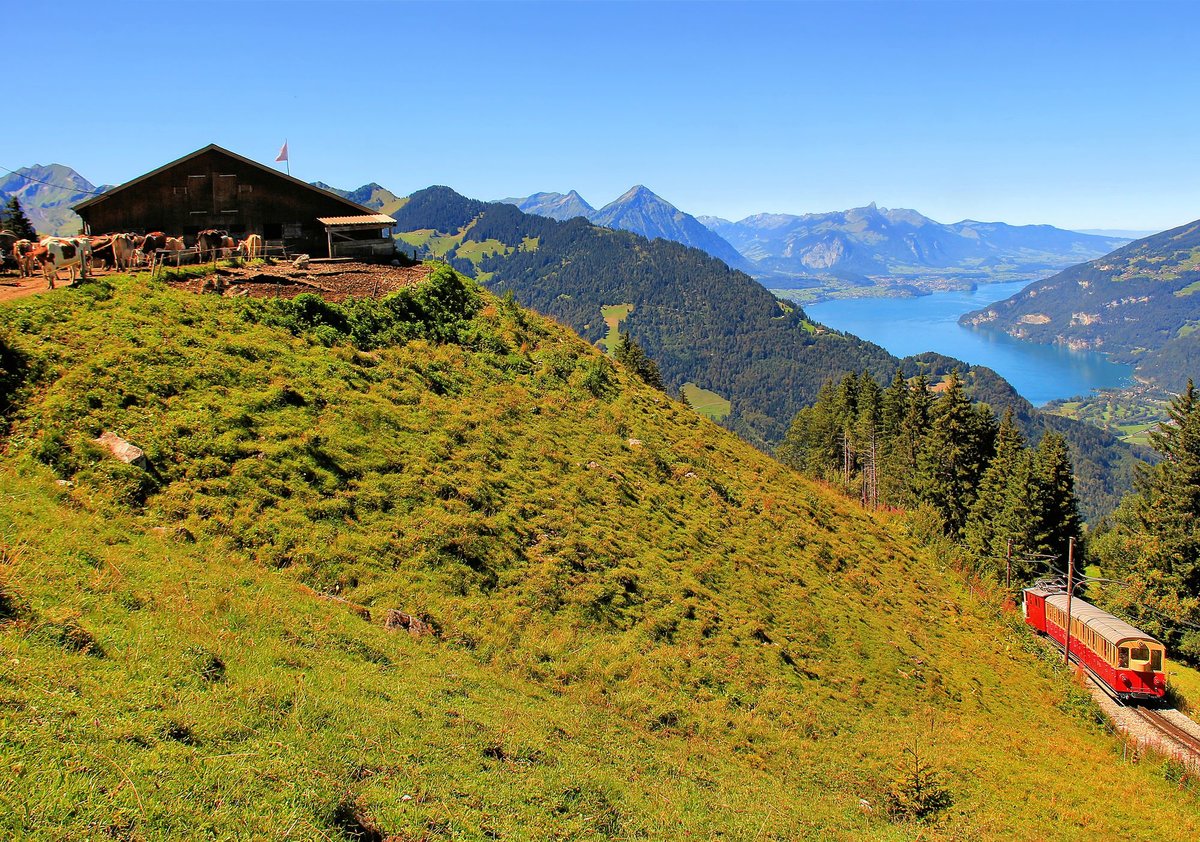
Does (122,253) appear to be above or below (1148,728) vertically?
above

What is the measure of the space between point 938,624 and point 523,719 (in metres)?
22.6

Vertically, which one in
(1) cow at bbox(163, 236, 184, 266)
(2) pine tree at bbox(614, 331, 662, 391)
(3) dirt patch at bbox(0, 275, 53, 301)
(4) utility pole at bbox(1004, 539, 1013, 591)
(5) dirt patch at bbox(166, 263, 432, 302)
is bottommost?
(4) utility pole at bbox(1004, 539, 1013, 591)

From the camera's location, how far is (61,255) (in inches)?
833

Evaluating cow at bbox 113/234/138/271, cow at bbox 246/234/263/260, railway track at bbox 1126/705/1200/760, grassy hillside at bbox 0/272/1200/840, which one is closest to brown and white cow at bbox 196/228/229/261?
cow at bbox 246/234/263/260

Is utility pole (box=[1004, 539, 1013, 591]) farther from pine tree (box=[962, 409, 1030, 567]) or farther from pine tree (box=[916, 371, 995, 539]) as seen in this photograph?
pine tree (box=[916, 371, 995, 539])

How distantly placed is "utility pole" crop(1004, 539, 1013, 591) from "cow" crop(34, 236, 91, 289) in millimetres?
55801

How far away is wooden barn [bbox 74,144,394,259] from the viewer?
3027 cm

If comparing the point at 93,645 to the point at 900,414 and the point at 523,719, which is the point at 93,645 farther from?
the point at 900,414

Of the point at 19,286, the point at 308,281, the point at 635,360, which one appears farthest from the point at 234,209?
the point at 635,360

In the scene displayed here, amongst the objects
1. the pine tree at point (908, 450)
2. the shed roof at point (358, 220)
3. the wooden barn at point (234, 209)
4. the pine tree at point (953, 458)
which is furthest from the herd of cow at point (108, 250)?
the pine tree at point (908, 450)

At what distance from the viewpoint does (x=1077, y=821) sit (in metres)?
17.0

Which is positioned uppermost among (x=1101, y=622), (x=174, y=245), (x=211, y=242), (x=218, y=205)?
(x=218, y=205)

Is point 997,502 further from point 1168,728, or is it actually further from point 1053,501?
point 1168,728

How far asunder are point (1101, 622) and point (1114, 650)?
3075mm
